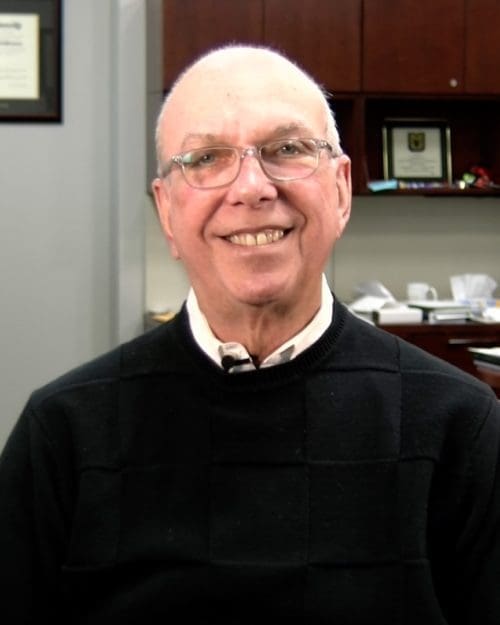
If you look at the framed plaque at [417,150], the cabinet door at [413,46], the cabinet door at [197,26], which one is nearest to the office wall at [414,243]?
the framed plaque at [417,150]

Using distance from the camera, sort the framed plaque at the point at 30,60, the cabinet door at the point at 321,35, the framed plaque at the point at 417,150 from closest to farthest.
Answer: the cabinet door at the point at 321,35 → the framed plaque at the point at 30,60 → the framed plaque at the point at 417,150

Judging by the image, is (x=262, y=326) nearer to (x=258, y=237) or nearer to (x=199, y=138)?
(x=258, y=237)

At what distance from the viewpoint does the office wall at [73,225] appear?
365 cm

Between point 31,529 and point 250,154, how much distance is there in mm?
559

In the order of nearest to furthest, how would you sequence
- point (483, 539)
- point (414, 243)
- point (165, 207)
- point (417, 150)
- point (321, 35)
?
point (483, 539) < point (165, 207) < point (321, 35) < point (417, 150) < point (414, 243)

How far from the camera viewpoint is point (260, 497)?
1.10 metres

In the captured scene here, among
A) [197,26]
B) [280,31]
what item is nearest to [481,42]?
[280,31]

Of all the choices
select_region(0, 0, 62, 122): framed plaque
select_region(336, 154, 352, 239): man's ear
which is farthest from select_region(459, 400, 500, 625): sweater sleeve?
select_region(0, 0, 62, 122): framed plaque

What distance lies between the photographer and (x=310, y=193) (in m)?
1.15

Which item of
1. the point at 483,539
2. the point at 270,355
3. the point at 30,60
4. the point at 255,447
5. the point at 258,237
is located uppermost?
the point at 30,60

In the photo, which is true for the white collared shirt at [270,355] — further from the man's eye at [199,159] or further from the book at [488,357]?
the book at [488,357]

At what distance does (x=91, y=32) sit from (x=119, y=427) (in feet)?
9.47

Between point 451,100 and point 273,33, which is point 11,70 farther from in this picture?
point 451,100

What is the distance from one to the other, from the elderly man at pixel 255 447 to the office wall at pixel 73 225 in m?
2.47
